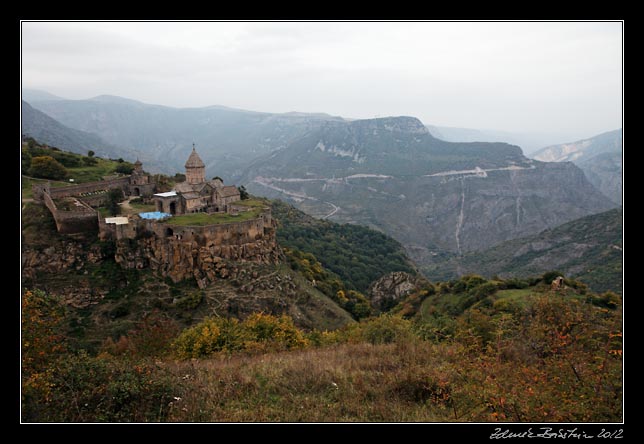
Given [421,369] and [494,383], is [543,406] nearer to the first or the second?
[494,383]

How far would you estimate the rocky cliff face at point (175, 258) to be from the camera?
30.2 metres

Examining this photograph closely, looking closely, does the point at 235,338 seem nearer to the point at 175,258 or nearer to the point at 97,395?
the point at 97,395

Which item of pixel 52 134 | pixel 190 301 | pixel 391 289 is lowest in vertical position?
pixel 391 289

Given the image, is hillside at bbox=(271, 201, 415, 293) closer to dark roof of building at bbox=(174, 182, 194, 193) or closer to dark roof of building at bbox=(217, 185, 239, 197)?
dark roof of building at bbox=(217, 185, 239, 197)

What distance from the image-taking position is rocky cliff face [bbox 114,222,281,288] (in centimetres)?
3016

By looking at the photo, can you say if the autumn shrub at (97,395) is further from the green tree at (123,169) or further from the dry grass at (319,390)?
the green tree at (123,169)

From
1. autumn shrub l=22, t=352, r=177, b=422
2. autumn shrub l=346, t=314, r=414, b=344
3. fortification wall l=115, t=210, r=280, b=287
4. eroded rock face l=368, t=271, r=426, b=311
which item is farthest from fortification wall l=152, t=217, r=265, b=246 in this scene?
autumn shrub l=22, t=352, r=177, b=422

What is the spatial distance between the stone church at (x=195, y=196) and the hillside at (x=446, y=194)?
3425 inches

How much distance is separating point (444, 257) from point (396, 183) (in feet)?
187

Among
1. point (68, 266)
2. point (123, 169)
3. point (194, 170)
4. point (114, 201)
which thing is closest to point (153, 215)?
point (114, 201)

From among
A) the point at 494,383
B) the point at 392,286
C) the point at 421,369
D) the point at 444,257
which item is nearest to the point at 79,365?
the point at 421,369

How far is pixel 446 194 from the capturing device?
15462 centimetres

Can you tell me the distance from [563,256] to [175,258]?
71896 mm

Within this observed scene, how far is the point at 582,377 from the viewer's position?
782 centimetres
